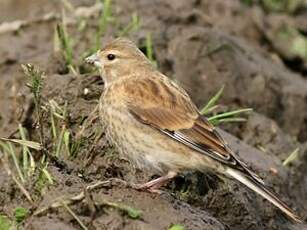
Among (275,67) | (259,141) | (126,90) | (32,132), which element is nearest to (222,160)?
(126,90)

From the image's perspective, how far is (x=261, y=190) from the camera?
234 inches

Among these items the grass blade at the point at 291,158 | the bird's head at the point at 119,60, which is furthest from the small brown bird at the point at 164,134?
the grass blade at the point at 291,158

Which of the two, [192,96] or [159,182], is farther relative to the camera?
[192,96]

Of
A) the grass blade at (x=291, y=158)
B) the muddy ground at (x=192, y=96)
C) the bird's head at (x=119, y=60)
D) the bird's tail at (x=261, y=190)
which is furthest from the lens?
the grass blade at (x=291, y=158)

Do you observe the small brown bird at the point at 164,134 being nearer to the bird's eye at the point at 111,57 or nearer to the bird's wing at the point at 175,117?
the bird's wing at the point at 175,117

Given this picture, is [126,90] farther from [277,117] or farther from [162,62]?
[277,117]

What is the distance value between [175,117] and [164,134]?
0.56ft

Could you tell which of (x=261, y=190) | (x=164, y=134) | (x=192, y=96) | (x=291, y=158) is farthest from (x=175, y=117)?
(x=192, y=96)

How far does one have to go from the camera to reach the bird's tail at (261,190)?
5922mm

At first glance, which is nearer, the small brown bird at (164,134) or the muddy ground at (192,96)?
the muddy ground at (192,96)

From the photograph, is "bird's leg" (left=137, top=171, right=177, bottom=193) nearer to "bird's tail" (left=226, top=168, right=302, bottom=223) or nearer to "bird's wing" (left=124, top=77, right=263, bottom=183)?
"bird's wing" (left=124, top=77, right=263, bottom=183)

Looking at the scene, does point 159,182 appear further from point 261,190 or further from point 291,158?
point 291,158

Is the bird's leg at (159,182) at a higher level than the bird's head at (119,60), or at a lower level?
lower

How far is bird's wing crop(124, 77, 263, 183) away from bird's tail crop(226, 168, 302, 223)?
0.11 ft
